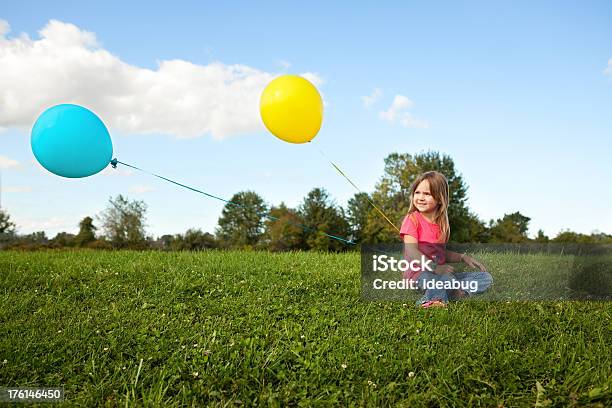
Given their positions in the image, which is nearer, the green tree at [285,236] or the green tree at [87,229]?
the green tree at [87,229]

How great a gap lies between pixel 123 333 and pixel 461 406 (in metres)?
3.05

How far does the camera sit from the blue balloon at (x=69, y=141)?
6.19m

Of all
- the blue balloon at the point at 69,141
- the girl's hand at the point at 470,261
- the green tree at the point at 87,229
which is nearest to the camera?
the girl's hand at the point at 470,261

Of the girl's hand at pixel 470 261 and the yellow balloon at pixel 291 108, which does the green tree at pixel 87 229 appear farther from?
the girl's hand at pixel 470 261

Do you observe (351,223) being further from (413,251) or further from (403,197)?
(413,251)

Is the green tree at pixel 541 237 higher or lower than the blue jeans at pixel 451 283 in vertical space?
higher

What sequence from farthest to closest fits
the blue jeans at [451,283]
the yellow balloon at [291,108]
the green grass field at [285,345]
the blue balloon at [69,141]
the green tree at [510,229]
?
1. the green tree at [510,229]
2. the yellow balloon at [291,108]
3. the blue balloon at [69,141]
4. the blue jeans at [451,283]
5. the green grass field at [285,345]

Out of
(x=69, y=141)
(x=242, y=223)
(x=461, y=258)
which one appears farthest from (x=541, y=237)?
(x=69, y=141)

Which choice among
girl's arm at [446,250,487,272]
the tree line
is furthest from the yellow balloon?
the tree line

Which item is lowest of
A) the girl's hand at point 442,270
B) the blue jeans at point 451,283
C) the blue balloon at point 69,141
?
the blue jeans at point 451,283

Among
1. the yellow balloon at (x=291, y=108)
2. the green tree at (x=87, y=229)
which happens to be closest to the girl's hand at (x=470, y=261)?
the yellow balloon at (x=291, y=108)

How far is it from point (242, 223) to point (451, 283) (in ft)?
120

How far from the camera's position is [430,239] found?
578 centimetres

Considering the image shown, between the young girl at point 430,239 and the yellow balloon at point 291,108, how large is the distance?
1759 millimetres
